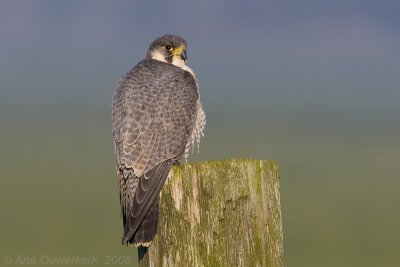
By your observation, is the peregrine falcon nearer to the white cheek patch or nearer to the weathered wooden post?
the white cheek patch

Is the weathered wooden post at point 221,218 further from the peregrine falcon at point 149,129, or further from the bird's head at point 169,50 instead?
the bird's head at point 169,50

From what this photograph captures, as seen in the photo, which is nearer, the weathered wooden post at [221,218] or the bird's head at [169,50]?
the weathered wooden post at [221,218]

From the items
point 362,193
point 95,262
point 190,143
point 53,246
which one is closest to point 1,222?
point 53,246

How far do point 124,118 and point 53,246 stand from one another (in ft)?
36.7

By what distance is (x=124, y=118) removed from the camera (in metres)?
5.77

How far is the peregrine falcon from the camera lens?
16.0 ft

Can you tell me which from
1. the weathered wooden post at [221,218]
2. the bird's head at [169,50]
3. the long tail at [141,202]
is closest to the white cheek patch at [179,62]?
the bird's head at [169,50]

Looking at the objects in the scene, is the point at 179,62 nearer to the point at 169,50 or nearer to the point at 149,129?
the point at 169,50

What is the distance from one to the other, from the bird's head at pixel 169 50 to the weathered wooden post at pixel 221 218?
2907 millimetres

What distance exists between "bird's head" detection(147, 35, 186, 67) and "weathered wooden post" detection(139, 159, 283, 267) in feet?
9.54

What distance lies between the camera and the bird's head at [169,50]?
23.3 ft

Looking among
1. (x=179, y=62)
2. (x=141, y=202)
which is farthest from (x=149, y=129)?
(x=179, y=62)

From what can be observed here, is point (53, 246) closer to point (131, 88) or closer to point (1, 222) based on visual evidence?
point (1, 222)

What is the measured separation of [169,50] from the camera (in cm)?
715
